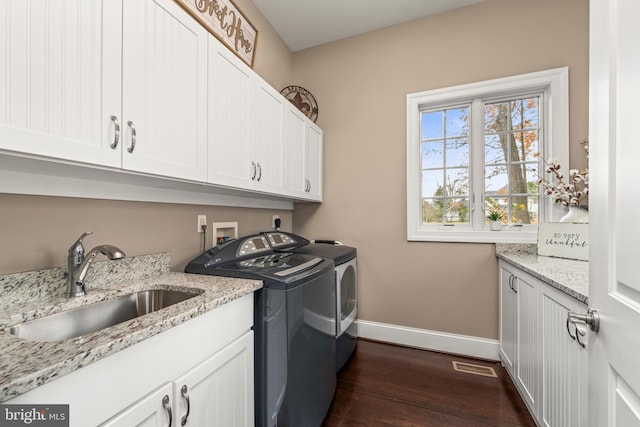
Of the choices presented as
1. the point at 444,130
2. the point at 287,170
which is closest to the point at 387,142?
the point at 444,130

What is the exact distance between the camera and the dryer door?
2.06m

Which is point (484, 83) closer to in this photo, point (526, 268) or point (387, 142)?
point (387, 142)

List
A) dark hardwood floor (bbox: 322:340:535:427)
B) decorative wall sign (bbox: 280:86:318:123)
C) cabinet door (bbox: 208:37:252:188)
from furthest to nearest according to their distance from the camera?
decorative wall sign (bbox: 280:86:318:123) → dark hardwood floor (bbox: 322:340:535:427) → cabinet door (bbox: 208:37:252:188)

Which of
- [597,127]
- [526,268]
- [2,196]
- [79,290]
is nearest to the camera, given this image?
[597,127]

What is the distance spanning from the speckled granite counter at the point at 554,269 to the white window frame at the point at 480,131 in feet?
0.29

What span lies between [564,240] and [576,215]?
0.72ft

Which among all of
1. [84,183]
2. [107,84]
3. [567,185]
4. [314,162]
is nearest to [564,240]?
[567,185]

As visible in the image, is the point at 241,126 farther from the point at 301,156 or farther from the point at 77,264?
the point at 77,264

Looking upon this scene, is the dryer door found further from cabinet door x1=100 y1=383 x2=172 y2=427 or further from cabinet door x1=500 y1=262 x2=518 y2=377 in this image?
cabinet door x1=100 y1=383 x2=172 y2=427

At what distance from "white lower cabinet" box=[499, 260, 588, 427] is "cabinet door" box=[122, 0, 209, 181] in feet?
5.73

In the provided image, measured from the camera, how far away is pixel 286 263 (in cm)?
156

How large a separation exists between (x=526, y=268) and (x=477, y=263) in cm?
74

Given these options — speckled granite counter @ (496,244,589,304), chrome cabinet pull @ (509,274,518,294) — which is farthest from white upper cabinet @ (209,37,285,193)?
chrome cabinet pull @ (509,274,518,294)

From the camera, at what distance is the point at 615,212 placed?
0.62 metres
